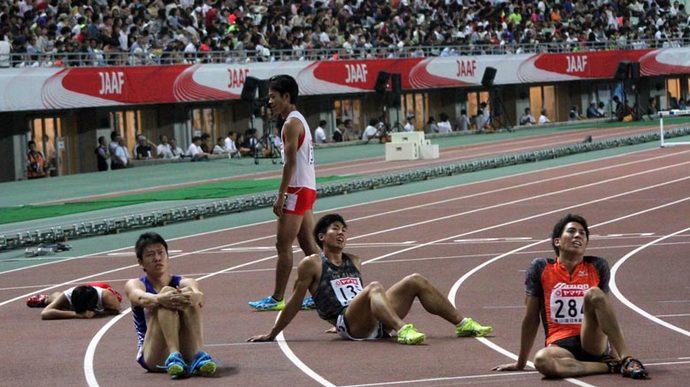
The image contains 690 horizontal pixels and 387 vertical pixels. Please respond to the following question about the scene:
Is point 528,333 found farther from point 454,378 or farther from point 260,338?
point 260,338

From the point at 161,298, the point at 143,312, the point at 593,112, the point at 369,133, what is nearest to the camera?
the point at 161,298

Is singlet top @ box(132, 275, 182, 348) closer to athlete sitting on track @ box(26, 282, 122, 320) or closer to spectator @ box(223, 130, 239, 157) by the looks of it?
athlete sitting on track @ box(26, 282, 122, 320)

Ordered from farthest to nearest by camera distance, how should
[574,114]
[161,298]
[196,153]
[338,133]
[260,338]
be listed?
[574,114] < [338,133] < [196,153] < [260,338] < [161,298]

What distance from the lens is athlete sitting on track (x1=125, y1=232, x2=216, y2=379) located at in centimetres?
907

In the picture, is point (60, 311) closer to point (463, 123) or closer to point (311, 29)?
point (311, 29)

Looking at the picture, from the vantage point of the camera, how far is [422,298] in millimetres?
10375

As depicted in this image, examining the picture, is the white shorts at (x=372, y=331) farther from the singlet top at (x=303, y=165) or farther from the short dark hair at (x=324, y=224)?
the singlet top at (x=303, y=165)

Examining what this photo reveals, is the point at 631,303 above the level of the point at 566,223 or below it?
below

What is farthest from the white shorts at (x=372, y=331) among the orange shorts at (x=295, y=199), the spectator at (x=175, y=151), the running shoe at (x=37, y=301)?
the spectator at (x=175, y=151)

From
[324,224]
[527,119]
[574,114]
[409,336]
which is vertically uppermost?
[324,224]

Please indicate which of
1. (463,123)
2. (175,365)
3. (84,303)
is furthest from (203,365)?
(463,123)

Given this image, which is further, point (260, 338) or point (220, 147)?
point (220, 147)

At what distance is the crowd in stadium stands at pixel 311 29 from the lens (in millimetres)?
35969

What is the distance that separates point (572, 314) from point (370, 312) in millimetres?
1997
